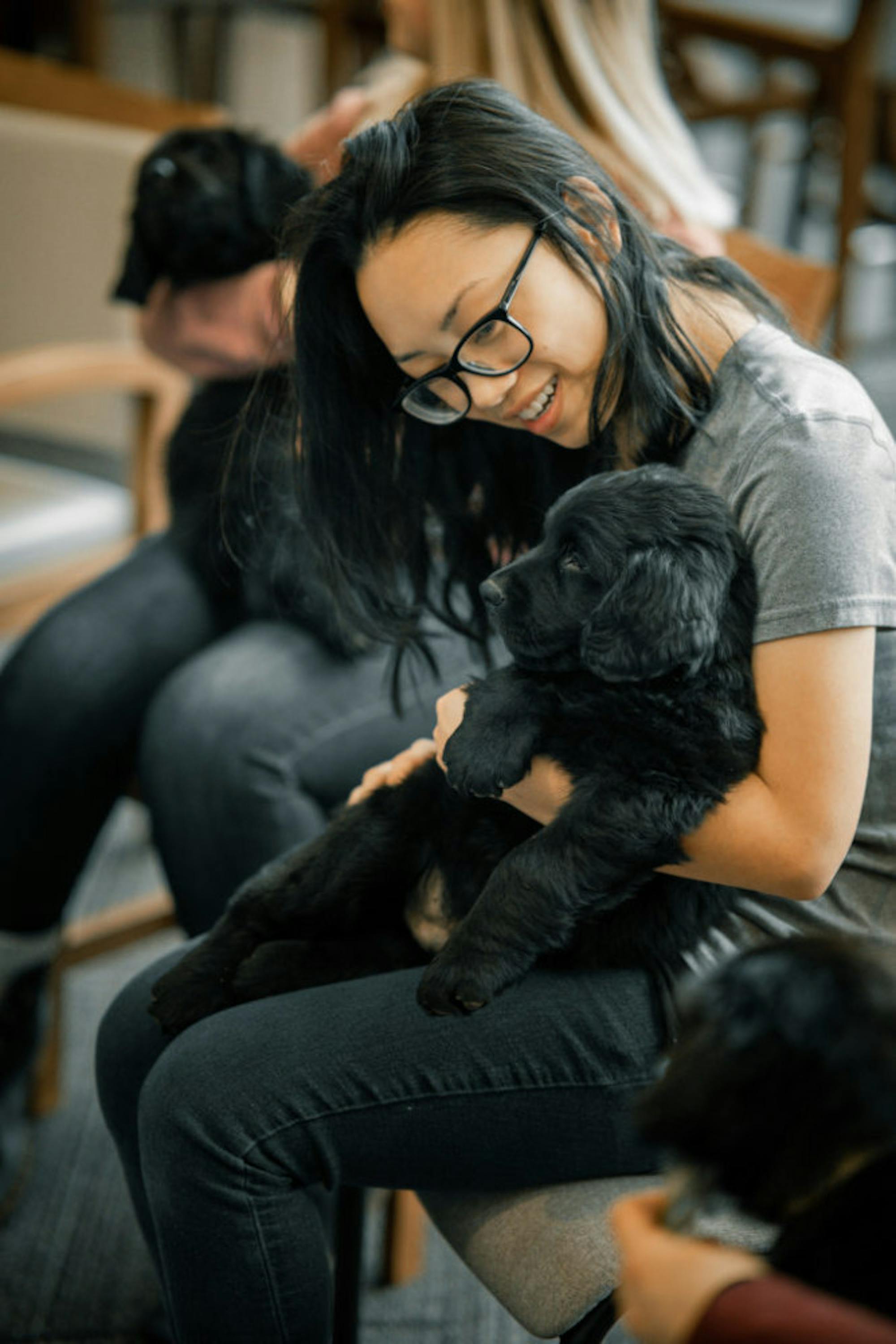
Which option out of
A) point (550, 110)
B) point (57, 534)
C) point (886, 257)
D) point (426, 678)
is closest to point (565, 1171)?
point (426, 678)

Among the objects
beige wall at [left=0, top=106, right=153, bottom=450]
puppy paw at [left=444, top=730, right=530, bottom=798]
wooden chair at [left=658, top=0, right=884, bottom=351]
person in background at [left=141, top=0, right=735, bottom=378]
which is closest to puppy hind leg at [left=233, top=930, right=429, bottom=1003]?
puppy paw at [left=444, top=730, right=530, bottom=798]

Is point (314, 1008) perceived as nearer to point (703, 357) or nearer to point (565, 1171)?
point (565, 1171)

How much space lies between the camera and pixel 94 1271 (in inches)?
61.3

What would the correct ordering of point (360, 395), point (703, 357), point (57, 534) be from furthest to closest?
point (57, 534) < point (360, 395) < point (703, 357)

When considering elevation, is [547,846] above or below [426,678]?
above

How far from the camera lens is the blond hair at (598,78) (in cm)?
160

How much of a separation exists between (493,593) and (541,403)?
0.66 ft

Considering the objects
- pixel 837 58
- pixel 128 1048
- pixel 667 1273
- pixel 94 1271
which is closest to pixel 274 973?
pixel 128 1048

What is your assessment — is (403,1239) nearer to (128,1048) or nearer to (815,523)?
(128,1048)

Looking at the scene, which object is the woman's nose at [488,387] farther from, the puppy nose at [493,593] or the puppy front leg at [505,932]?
the puppy front leg at [505,932]

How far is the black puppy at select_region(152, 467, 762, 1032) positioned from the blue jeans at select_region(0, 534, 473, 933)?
0.35 m

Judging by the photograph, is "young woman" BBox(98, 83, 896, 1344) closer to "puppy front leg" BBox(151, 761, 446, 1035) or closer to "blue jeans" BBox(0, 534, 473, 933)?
→ "puppy front leg" BBox(151, 761, 446, 1035)

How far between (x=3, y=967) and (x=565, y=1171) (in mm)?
967

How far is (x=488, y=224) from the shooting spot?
1.01m
